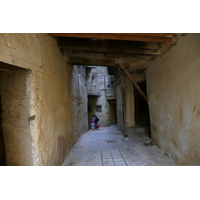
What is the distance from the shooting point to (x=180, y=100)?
2.30 m

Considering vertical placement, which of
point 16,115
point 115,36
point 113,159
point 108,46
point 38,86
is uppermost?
point 108,46

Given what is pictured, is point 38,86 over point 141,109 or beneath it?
over

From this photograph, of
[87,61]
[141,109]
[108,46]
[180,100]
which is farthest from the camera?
[141,109]

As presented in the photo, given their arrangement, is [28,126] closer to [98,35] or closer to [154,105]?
[98,35]

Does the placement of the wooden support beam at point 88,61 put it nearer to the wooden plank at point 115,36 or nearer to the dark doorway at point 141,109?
the wooden plank at point 115,36

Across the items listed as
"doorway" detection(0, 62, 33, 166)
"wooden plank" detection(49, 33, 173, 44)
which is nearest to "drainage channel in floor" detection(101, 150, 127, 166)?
"doorway" detection(0, 62, 33, 166)

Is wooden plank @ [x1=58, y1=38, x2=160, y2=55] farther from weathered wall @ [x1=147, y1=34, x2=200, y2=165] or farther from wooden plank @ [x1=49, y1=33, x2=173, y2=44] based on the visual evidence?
wooden plank @ [x1=49, y1=33, x2=173, y2=44]

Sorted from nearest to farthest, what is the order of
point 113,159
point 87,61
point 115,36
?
1. point 115,36
2. point 113,159
3. point 87,61

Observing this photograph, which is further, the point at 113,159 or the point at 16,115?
the point at 113,159

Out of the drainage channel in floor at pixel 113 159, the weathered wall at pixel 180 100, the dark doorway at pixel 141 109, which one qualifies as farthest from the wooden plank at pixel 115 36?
the dark doorway at pixel 141 109

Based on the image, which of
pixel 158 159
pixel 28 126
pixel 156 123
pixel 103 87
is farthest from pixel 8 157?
pixel 103 87

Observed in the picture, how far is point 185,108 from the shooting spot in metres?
2.18

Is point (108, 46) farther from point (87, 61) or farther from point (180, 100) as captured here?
point (180, 100)

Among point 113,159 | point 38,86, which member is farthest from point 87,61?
point 113,159
